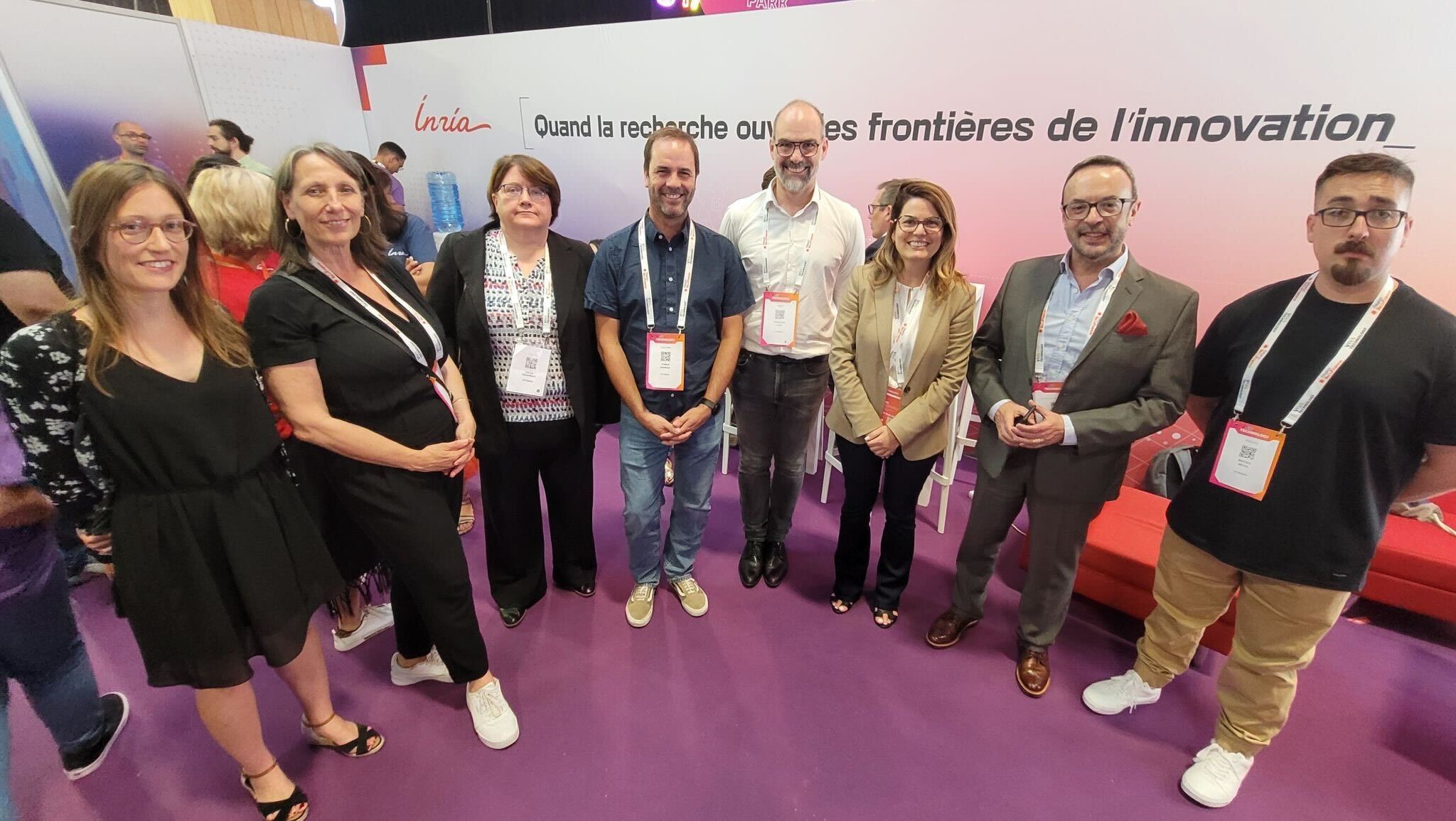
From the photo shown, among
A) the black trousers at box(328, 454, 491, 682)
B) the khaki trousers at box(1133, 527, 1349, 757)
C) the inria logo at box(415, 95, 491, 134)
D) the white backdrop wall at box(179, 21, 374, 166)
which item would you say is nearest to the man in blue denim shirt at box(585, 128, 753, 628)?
the black trousers at box(328, 454, 491, 682)

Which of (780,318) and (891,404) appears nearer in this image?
(891,404)

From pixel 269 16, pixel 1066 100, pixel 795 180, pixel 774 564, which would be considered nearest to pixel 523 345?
pixel 795 180

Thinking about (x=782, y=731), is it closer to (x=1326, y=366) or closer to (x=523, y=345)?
(x=523, y=345)

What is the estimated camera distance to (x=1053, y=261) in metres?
1.91

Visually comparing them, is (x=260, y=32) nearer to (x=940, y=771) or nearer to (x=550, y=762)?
(x=550, y=762)

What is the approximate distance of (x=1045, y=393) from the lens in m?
1.90

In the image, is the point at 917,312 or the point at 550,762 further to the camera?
the point at 917,312

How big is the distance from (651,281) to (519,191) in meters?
0.49

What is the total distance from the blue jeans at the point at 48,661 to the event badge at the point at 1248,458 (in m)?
2.97

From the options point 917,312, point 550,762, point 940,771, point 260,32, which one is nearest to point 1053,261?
point 917,312

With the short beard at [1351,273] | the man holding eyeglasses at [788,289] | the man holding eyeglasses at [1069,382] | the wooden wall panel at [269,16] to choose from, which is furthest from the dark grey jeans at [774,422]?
the wooden wall panel at [269,16]

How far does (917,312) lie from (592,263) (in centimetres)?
114

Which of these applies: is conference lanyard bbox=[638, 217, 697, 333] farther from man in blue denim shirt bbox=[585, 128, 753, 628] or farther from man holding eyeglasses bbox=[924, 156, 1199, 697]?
man holding eyeglasses bbox=[924, 156, 1199, 697]

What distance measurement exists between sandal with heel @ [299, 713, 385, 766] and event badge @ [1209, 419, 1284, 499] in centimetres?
263
